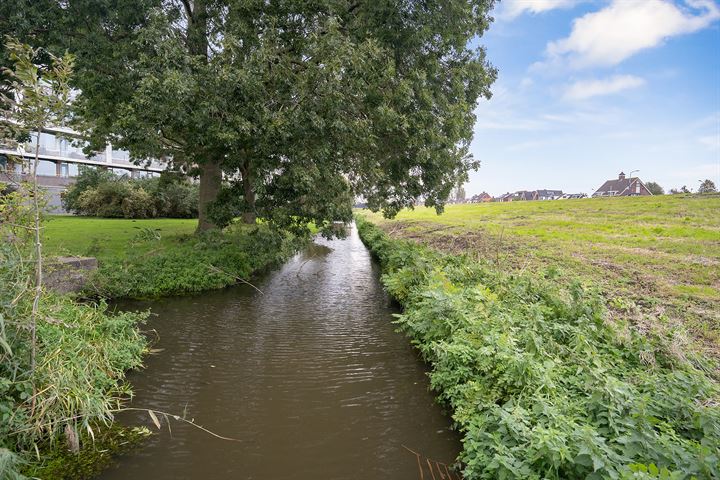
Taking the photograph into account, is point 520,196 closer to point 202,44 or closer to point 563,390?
point 202,44

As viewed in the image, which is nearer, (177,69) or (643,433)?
(643,433)

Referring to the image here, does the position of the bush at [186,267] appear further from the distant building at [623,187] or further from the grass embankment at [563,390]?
the distant building at [623,187]

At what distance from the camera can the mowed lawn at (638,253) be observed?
25.3ft

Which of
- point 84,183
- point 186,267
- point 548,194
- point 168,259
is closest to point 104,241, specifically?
point 168,259

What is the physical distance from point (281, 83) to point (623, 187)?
70455mm

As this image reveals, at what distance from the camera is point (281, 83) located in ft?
38.2

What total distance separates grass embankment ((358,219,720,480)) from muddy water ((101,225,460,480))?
2.44 feet

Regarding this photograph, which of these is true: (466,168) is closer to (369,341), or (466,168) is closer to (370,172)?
(370,172)

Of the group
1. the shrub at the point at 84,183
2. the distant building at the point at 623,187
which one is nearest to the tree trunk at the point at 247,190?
the shrub at the point at 84,183

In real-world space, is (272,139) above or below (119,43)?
below

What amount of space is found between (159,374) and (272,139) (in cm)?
695

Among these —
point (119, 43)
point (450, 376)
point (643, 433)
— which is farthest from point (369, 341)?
point (119, 43)

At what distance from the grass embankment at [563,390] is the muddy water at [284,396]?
0.75 meters

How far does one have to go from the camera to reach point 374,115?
12023 mm
